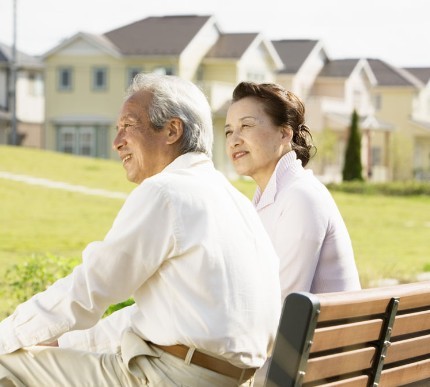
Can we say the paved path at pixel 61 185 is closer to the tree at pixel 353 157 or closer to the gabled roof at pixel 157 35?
the tree at pixel 353 157

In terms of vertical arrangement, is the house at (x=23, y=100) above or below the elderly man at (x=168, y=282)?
below

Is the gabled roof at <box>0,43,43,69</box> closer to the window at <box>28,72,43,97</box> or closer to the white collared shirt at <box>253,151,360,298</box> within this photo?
the window at <box>28,72,43,97</box>

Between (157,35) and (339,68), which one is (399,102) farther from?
(157,35)

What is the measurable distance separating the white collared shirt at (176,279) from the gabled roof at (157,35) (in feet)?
156

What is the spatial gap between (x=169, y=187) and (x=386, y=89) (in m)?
68.8

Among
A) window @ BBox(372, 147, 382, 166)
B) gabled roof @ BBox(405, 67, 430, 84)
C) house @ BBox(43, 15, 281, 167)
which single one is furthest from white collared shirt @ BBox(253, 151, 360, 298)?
gabled roof @ BBox(405, 67, 430, 84)

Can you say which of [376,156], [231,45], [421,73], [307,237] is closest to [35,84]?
[231,45]

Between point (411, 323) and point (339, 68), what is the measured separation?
193ft

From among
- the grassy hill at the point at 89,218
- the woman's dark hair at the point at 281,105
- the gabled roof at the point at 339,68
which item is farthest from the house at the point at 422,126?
the woman's dark hair at the point at 281,105

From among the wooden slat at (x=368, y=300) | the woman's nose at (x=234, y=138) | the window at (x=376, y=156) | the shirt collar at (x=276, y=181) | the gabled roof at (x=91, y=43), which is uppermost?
the woman's nose at (x=234, y=138)

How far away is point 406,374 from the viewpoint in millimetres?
4574

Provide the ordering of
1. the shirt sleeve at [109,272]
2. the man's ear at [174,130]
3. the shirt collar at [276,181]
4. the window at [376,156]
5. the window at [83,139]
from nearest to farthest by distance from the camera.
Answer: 1. the shirt sleeve at [109,272]
2. the man's ear at [174,130]
3. the shirt collar at [276,181]
4. the window at [83,139]
5. the window at [376,156]

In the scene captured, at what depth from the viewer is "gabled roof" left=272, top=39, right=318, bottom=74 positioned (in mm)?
59406

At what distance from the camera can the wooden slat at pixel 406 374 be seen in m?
4.38
